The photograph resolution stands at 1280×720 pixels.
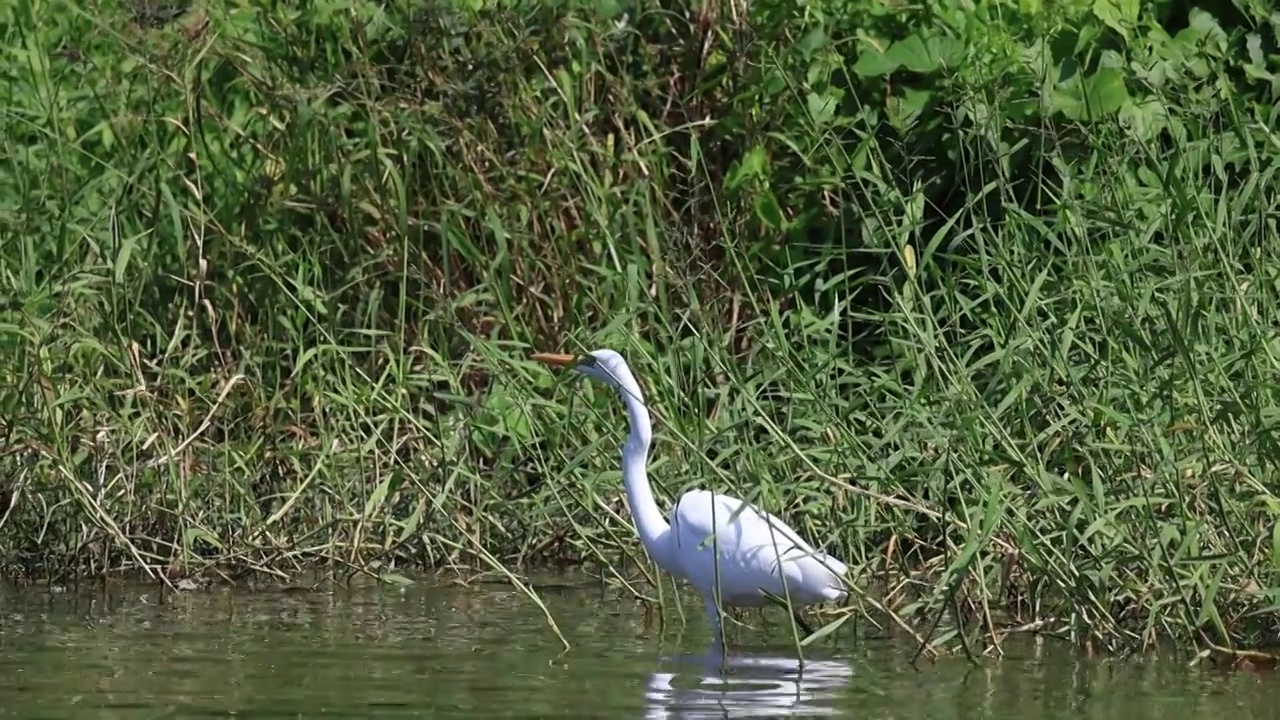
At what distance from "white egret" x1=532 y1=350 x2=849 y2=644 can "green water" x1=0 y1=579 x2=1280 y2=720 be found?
18cm

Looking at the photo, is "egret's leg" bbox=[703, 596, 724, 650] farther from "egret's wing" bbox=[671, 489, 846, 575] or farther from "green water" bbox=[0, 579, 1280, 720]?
"egret's wing" bbox=[671, 489, 846, 575]

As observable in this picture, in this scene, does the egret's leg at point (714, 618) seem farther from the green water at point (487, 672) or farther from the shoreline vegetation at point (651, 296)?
the shoreline vegetation at point (651, 296)

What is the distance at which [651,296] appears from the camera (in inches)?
279

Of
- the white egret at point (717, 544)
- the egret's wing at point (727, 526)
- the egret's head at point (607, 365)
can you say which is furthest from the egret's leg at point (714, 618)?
the egret's head at point (607, 365)

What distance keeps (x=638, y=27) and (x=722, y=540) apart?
3929 mm

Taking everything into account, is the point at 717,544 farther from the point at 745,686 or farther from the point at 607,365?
the point at 607,365

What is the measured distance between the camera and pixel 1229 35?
9070 millimetres

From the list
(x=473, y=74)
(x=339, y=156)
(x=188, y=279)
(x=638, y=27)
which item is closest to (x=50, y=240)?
(x=188, y=279)

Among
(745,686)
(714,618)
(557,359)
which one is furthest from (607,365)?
(745,686)

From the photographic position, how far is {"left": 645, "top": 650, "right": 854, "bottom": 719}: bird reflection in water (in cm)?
553

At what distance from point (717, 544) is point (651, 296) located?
0.95 m

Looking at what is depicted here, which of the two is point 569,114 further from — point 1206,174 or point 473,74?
point 1206,174

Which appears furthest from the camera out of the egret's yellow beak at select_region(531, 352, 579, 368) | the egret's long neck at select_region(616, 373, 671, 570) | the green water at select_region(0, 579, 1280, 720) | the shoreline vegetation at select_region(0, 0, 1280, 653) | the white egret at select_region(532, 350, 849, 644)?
the egret's yellow beak at select_region(531, 352, 579, 368)

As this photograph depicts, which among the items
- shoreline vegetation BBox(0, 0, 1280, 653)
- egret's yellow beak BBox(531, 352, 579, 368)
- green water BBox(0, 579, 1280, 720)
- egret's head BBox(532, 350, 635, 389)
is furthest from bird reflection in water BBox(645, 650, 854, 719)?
egret's yellow beak BBox(531, 352, 579, 368)
